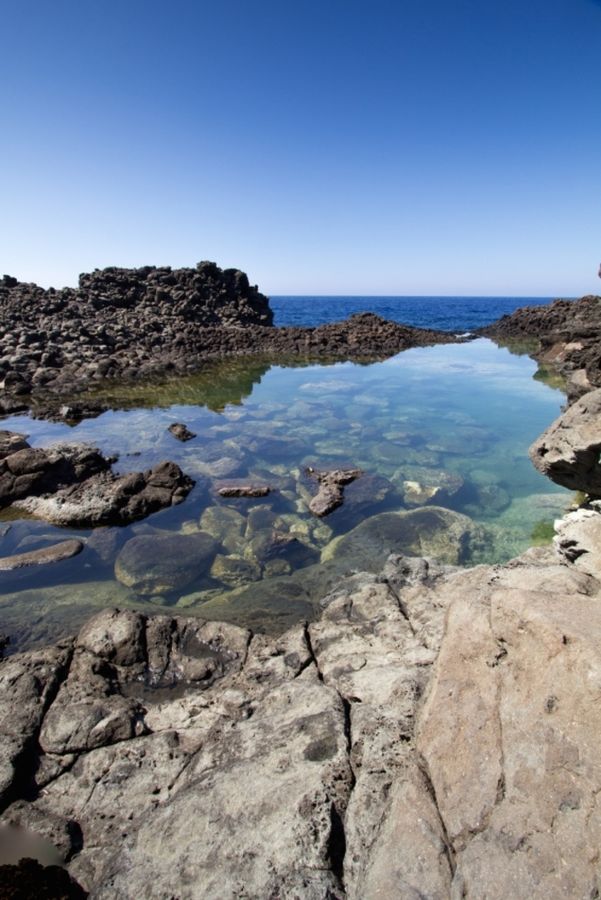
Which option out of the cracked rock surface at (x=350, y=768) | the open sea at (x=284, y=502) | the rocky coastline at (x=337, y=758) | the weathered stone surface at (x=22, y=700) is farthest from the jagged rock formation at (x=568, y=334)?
the weathered stone surface at (x=22, y=700)

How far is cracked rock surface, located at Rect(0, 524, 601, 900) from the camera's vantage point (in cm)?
296

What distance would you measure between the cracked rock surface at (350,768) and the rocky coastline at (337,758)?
14 millimetres

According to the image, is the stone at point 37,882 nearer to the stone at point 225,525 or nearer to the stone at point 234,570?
the stone at point 234,570

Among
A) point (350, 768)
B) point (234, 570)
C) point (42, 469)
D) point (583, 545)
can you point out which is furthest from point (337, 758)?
point (42, 469)

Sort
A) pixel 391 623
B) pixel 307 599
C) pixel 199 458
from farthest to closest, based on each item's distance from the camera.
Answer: pixel 199 458
pixel 307 599
pixel 391 623

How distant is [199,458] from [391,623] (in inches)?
468

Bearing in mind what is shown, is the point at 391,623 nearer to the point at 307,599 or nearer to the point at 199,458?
the point at 307,599

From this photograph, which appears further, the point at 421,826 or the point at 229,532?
the point at 229,532

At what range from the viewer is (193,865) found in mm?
3367

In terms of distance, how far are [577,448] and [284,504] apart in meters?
7.75

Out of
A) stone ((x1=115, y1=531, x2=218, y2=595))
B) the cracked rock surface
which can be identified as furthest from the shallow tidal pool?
the cracked rock surface

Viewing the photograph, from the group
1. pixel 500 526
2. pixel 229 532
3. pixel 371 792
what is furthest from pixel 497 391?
pixel 371 792

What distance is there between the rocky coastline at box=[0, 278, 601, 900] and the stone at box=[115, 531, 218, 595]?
10.1 feet

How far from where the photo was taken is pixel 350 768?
3.91 meters
